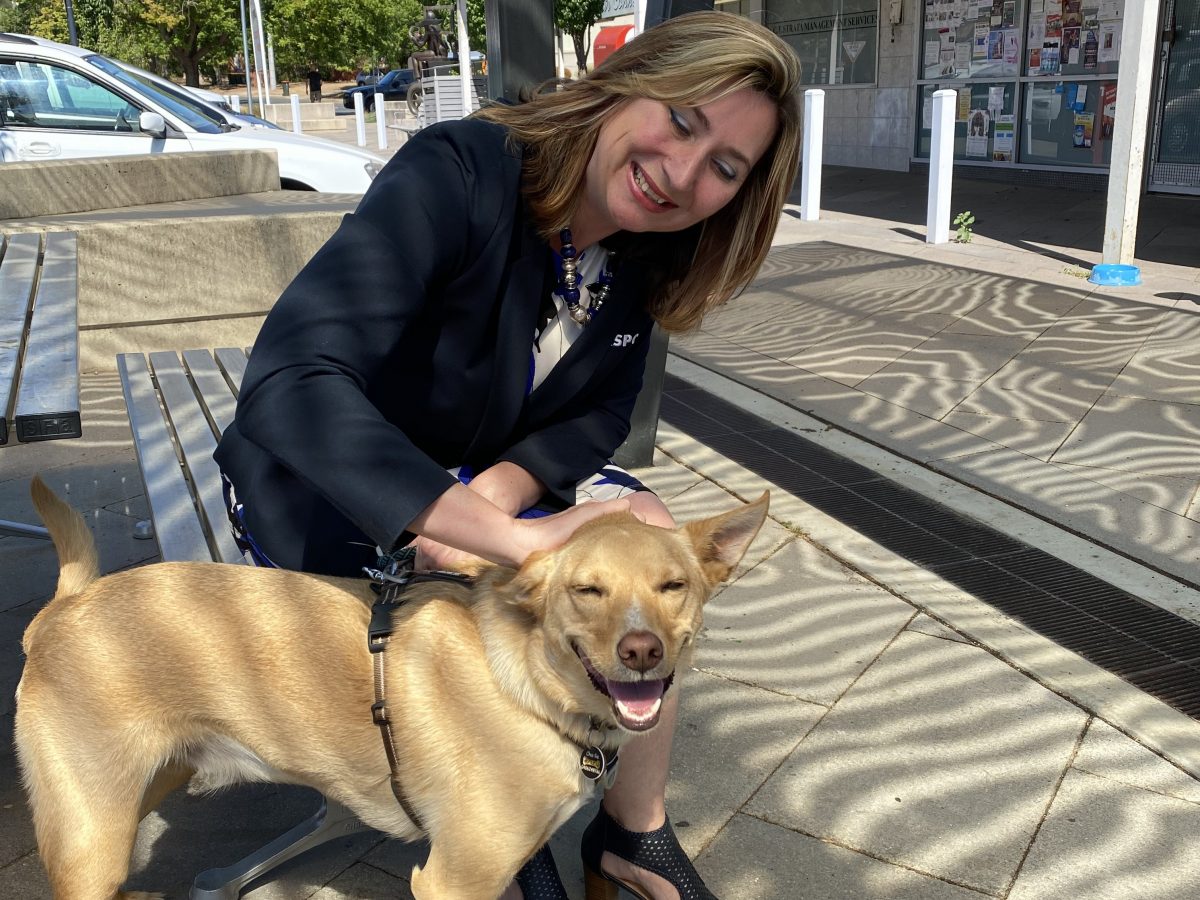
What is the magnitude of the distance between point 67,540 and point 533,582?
1060mm

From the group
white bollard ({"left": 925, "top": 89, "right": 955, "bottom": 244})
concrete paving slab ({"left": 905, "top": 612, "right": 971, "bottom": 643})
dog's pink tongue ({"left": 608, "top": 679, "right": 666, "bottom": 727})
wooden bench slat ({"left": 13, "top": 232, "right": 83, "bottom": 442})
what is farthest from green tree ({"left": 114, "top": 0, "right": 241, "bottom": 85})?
dog's pink tongue ({"left": 608, "top": 679, "right": 666, "bottom": 727})

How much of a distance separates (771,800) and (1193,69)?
12.1 meters

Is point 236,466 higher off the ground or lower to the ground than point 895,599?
higher

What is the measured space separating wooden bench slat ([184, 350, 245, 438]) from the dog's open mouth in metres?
1.86

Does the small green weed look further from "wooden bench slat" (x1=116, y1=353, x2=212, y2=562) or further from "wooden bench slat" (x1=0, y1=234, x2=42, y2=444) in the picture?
"wooden bench slat" (x1=116, y1=353, x2=212, y2=562)

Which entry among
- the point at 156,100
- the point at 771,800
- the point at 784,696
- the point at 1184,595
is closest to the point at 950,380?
the point at 1184,595

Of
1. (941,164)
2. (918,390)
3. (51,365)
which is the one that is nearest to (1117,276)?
(941,164)

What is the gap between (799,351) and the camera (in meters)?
7.28

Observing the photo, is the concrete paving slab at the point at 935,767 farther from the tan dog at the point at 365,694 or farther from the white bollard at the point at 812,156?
the white bollard at the point at 812,156

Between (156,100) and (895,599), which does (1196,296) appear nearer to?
(895,599)

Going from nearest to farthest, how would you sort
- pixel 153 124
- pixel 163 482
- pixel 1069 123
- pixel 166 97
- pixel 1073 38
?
pixel 163 482, pixel 153 124, pixel 166 97, pixel 1073 38, pixel 1069 123

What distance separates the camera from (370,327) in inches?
83.6

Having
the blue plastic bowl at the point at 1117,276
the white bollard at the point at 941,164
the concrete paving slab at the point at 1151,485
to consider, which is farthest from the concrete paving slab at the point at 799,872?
the white bollard at the point at 941,164

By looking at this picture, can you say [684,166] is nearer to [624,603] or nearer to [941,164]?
[624,603]
